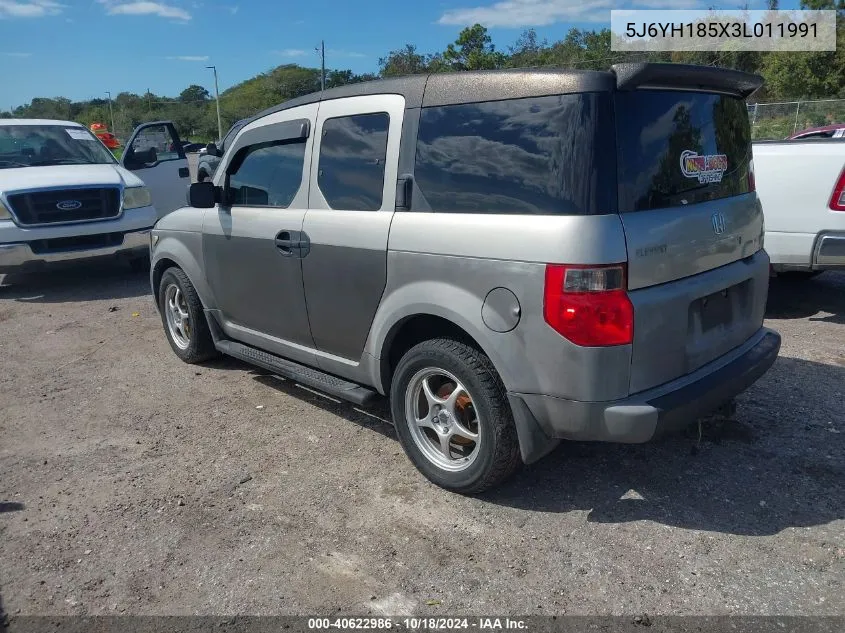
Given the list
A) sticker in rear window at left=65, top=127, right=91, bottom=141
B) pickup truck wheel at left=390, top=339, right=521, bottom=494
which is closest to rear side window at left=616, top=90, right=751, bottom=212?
pickup truck wheel at left=390, top=339, right=521, bottom=494

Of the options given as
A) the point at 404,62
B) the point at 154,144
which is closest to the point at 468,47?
the point at 404,62

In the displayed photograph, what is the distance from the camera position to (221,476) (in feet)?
12.5

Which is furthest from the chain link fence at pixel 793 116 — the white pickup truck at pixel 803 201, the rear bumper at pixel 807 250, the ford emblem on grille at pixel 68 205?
the ford emblem on grille at pixel 68 205

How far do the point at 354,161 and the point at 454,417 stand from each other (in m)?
1.52

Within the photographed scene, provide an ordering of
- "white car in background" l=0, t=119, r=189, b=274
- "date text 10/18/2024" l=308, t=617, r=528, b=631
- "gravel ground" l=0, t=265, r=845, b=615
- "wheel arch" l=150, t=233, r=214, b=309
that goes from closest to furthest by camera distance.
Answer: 1. "date text 10/18/2024" l=308, t=617, r=528, b=631
2. "gravel ground" l=0, t=265, r=845, b=615
3. "wheel arch" l=150, t=233, r=214, b=309
4. "white car in background" l=0, t=119, r=189, b=274

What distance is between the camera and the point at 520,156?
3023 mm

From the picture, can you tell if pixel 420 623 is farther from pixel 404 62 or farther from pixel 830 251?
pixel 404 62

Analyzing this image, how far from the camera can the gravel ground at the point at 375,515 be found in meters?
2.78

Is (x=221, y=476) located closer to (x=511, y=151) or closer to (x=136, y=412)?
(x=136, y=412)

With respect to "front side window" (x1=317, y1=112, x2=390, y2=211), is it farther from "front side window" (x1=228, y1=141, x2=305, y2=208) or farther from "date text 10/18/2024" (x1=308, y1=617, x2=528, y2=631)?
"date text 10/18/2024" (x1=308, y1=617, x2=528, y2=631)

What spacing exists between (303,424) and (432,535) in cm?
153

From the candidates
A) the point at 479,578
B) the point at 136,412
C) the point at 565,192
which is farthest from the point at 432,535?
the point at 136,412

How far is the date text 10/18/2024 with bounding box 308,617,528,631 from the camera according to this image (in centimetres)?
260

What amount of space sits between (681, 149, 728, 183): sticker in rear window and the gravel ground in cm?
141
